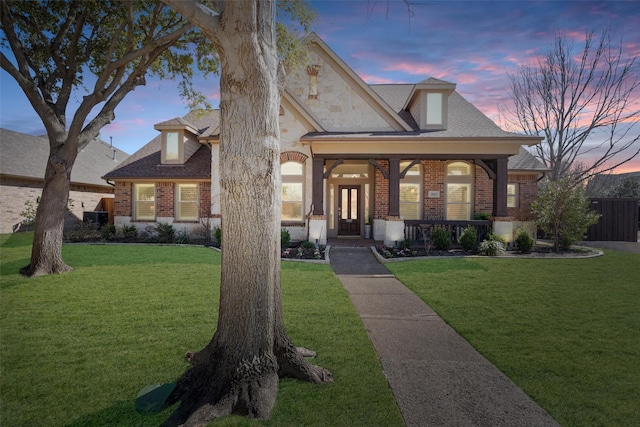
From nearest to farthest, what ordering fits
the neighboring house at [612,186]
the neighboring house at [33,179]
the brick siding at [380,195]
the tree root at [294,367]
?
1. the tree root at [294,367]
2. the brick siding at [380,195]
3. the neighboring house at [33,179]
4. the neighboring house at [612,186]

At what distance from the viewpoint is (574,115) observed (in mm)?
19719

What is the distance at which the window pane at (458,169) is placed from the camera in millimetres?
15008

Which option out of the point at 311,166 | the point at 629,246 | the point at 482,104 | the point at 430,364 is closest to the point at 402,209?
the point at 311,166

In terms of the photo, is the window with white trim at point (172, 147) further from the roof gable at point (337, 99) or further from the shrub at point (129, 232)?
the roof gable at point (337, 99)

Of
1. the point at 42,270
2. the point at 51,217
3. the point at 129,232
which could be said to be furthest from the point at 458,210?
the point at 129,232

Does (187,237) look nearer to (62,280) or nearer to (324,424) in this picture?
(62,280)

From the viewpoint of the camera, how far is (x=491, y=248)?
10977 millimetres

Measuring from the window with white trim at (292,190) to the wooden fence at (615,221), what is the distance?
14225mm

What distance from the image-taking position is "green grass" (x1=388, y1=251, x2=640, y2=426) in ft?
10.1

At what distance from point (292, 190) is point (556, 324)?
32.8 feet

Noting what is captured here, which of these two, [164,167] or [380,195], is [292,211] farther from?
[164,167]

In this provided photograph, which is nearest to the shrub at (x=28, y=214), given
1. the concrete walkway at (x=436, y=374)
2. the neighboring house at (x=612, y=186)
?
the concrete walkway at (x=436, y=374)

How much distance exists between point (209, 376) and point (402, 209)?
13027 mm

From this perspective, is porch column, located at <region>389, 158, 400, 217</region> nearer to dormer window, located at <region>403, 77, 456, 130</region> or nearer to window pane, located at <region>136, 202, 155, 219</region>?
dormer window, located at <region>403, 77, 456, 130</region>
